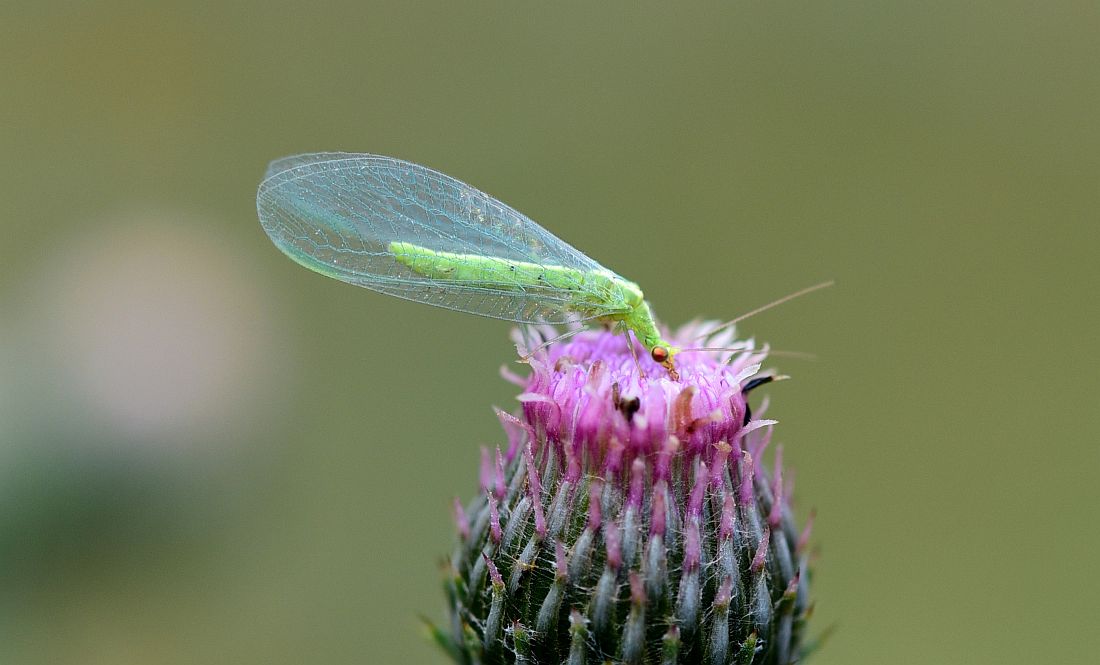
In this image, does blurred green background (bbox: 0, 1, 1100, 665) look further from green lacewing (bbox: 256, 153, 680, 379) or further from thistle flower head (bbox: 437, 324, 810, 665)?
thistle flower head (bbox: 437, 324, 810, 665)

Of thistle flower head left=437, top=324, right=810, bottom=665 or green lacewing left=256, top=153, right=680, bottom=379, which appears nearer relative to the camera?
thistle flower head left=437, top=324, right=810, bottom=665

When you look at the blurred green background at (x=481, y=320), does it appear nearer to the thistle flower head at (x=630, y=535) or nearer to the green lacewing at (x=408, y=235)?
the green lacewing at (x=408, y=235)

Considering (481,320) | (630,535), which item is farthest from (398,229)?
(481,320)

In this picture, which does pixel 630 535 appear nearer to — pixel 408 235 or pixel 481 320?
pixel 408 235

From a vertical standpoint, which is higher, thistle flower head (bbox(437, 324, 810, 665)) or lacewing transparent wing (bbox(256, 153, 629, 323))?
lacewing transparent wing (bbox(256, 153, 629, 323))

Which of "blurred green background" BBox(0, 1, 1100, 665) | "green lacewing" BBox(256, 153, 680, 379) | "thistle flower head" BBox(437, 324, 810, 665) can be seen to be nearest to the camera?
"thistle flower head" BBox(437, 324, 810, 665)

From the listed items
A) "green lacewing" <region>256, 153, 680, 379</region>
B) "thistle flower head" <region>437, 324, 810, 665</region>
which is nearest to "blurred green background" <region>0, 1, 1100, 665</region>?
"green lacewing" <region>256, 153, 680, 379</region>

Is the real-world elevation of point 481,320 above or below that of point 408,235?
above

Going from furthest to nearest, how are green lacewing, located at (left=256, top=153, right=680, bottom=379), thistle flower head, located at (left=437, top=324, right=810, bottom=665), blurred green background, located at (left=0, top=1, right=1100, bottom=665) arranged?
1. blurred green background, located at (left=0, top=1, right=1100, bottom=665)
2. green lacewing, located at (left=256, top=153, right=680, bottom=379)
3. thistle flower head, located at (left=437, top=324, right=810, bottom=665)

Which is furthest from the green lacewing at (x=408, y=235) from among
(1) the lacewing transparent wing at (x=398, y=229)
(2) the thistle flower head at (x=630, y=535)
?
(2) the thistle flower head at (x=630, y=535)
